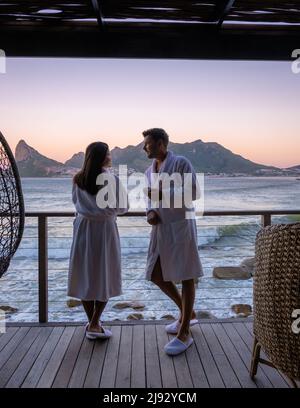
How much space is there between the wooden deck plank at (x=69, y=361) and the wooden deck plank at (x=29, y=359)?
18cm

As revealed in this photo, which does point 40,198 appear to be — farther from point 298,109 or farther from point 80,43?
point 80,43

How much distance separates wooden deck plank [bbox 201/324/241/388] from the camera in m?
2.03

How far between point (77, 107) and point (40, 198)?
4.38m

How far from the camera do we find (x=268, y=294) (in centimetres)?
172

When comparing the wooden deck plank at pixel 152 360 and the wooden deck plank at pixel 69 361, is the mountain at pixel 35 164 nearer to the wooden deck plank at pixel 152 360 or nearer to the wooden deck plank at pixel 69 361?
the wooden deck plank at pixel 69 361

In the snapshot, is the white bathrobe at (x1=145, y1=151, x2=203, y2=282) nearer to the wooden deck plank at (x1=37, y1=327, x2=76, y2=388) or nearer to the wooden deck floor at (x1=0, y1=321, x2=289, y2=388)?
the wooden deck floor at (x1=0, y1=321, x2=289, y2=388)

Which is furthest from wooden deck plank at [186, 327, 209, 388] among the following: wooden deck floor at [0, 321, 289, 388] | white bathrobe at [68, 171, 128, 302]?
white bathrobe at [68, 171, 128, 302]

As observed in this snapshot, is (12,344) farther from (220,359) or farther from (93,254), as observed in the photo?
(220,359)

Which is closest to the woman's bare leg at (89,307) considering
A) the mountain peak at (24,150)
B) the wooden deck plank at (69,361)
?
the wooden deck plank at (69,361)

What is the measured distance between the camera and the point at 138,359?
2.30 m

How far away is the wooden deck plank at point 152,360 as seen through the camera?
2016mm

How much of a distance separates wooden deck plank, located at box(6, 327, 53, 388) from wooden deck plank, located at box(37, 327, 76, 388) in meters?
0.10

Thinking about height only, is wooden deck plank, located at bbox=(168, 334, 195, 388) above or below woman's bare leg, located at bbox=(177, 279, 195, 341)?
below

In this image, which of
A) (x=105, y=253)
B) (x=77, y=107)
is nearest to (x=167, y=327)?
(x=105, y=253)
